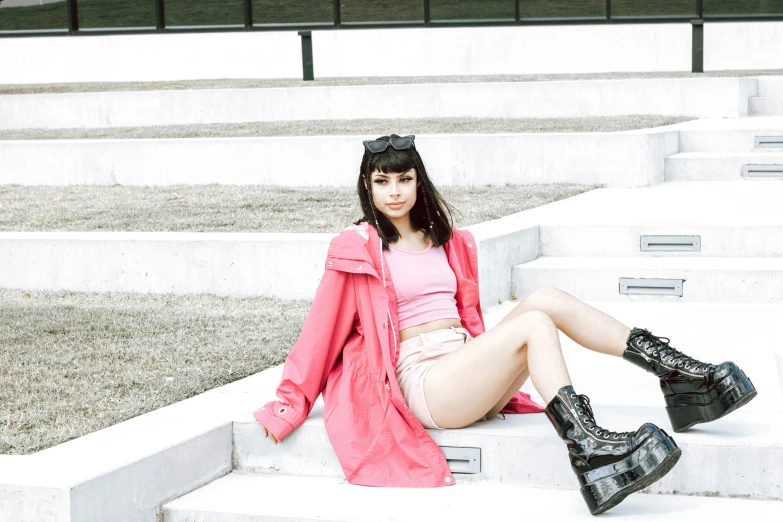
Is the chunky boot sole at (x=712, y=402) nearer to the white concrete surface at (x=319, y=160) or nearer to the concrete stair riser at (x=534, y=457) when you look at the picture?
the concrete stair riser at (x=534, y=457)

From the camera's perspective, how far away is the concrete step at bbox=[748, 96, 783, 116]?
13.8m

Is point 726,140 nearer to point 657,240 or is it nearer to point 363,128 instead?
point 363,128

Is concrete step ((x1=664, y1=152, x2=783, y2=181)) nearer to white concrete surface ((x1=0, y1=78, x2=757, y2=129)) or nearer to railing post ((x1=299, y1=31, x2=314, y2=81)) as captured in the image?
white concrete surface ((x1=0, y1=78, x2=757, y2=129))

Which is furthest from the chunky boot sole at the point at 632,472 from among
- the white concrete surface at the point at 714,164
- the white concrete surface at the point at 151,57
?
the white concrete surface at the point at 151,57

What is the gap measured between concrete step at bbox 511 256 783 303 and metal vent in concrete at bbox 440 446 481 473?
3.19 metres

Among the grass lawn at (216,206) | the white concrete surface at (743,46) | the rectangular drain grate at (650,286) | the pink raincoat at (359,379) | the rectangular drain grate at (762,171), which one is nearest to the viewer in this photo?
the pink raincoat at (359,379)

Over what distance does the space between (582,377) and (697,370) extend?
128 cm

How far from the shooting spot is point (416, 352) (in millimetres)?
4172

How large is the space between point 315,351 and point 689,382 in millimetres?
1283

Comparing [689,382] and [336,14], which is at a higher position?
[336,14]

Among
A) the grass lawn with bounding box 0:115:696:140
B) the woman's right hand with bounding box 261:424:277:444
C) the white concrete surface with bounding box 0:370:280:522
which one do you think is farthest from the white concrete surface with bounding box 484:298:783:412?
the grass lawn with bounding box 0:115:696:140

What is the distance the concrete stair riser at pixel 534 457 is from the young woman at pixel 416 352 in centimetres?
8

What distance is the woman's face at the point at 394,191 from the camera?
4.21 m

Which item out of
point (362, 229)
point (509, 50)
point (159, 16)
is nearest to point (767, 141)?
point (509, 50)
